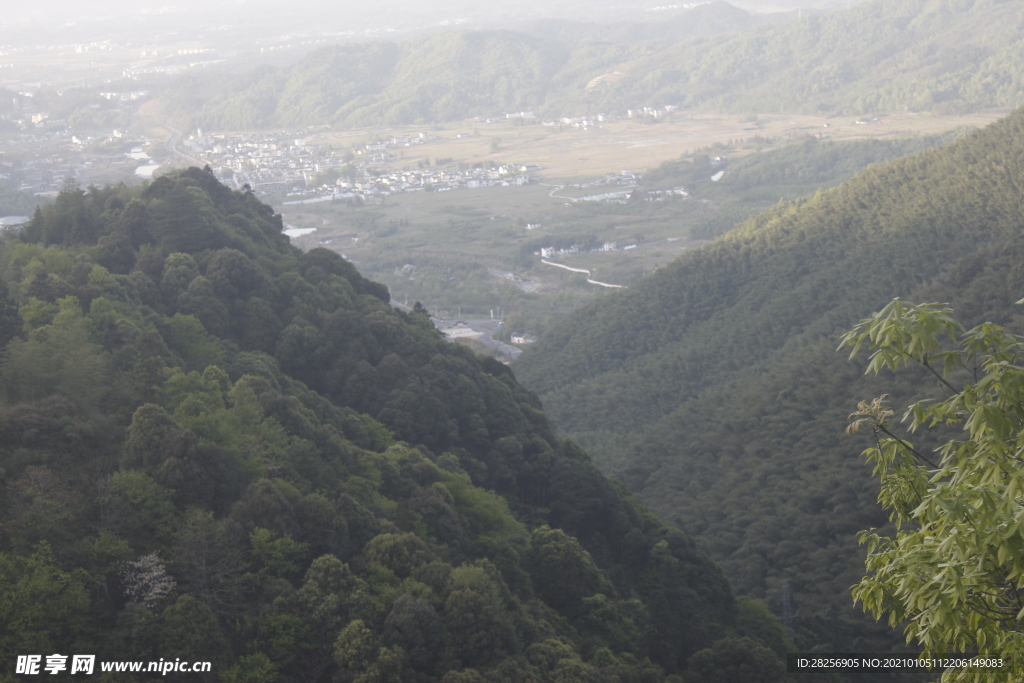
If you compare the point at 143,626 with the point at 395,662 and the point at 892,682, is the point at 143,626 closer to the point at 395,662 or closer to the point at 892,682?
the point at 395,662

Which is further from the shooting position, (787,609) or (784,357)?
(784,357)

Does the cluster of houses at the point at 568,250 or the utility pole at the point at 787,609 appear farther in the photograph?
the cluster of houses at the point at 568,250

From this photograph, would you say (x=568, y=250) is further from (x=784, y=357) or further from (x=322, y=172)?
(x=322, y=172)

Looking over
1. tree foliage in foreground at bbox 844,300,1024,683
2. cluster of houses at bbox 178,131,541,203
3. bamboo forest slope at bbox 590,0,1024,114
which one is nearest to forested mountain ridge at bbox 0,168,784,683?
tree foliage in foreground at bbox 844,300,1024,683

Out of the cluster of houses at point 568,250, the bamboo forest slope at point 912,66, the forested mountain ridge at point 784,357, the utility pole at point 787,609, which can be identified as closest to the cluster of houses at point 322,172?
the cluster of houses at point 568,250

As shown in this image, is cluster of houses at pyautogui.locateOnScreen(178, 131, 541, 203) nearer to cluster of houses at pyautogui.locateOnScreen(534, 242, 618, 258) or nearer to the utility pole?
cluster of houses at pyautogui.locateOnScreen(534, 242, 618, 258)

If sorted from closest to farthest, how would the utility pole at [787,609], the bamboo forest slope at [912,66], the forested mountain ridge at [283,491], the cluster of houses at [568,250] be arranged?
the forested mountain ridge at [283,491], the utility pole at [787,609], the cluster of houses at [568,250], the bamboo forest slope at [912,66]

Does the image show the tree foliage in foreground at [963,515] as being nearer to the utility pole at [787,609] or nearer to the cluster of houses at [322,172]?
the utility pole at [787,609]

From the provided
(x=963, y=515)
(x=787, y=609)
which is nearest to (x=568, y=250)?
(x=787, y=609)
